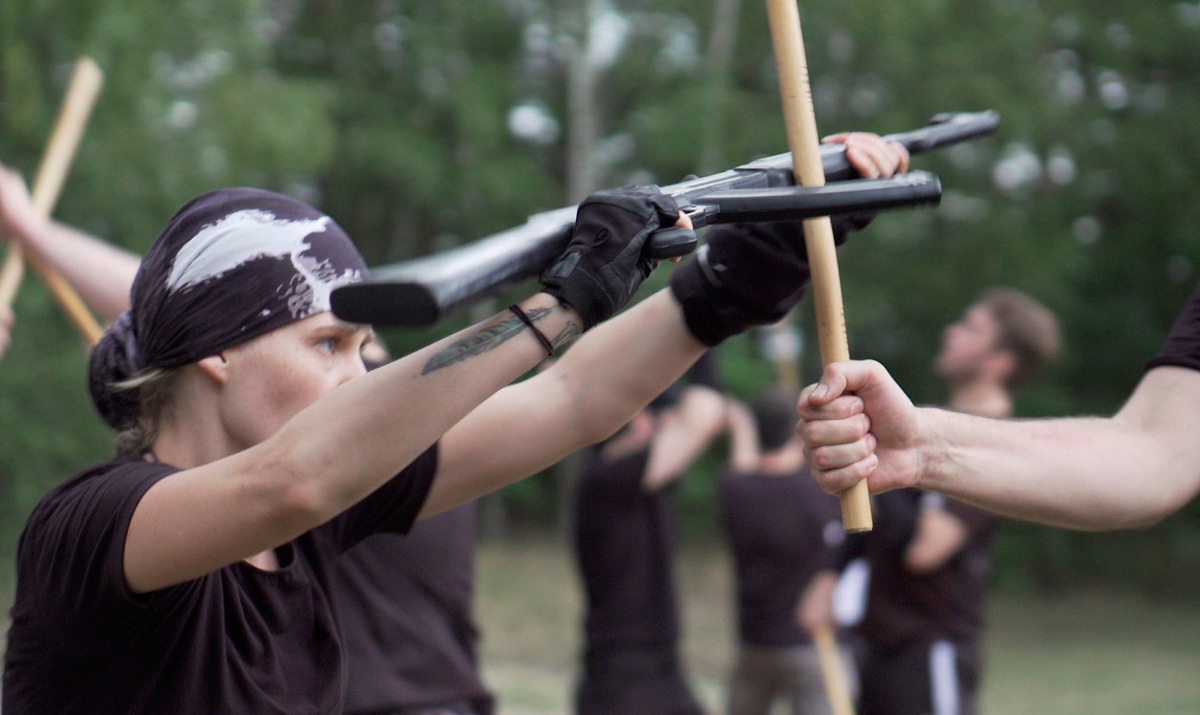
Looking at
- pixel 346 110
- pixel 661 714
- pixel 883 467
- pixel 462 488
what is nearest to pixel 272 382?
pixel 462 488

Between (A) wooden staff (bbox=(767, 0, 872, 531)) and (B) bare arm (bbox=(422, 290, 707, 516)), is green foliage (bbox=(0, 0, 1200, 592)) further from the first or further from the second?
(A) wooden staff (bbox=(767, 0, 872, 531))

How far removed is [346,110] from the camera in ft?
66.2

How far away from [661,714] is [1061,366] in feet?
52.4

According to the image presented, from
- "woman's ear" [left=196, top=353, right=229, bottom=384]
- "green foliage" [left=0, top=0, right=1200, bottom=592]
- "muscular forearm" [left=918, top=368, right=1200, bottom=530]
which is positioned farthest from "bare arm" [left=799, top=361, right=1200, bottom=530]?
"green foliage" [left=0, top=0, right=1200, bottom=592]

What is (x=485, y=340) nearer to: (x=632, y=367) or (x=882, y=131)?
(x=632, y=367)

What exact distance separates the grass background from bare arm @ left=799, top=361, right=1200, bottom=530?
8.18m

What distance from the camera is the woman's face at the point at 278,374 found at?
217 centimetres

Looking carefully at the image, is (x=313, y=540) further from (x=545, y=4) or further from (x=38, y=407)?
(x=545, y=4)

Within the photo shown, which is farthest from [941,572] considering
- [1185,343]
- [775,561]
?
[1185,343]

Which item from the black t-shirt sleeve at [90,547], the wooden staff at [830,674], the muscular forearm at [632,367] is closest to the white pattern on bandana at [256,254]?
the black t-shirt sleeve at [90,547]

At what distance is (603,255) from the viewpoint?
6.05 feet

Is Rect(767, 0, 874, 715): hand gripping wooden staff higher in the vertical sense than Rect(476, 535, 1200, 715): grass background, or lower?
higher

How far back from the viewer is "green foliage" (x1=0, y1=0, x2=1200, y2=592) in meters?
19.2

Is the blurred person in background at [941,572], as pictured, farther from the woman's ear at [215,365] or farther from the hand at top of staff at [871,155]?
the woman's ear at [215,365]
